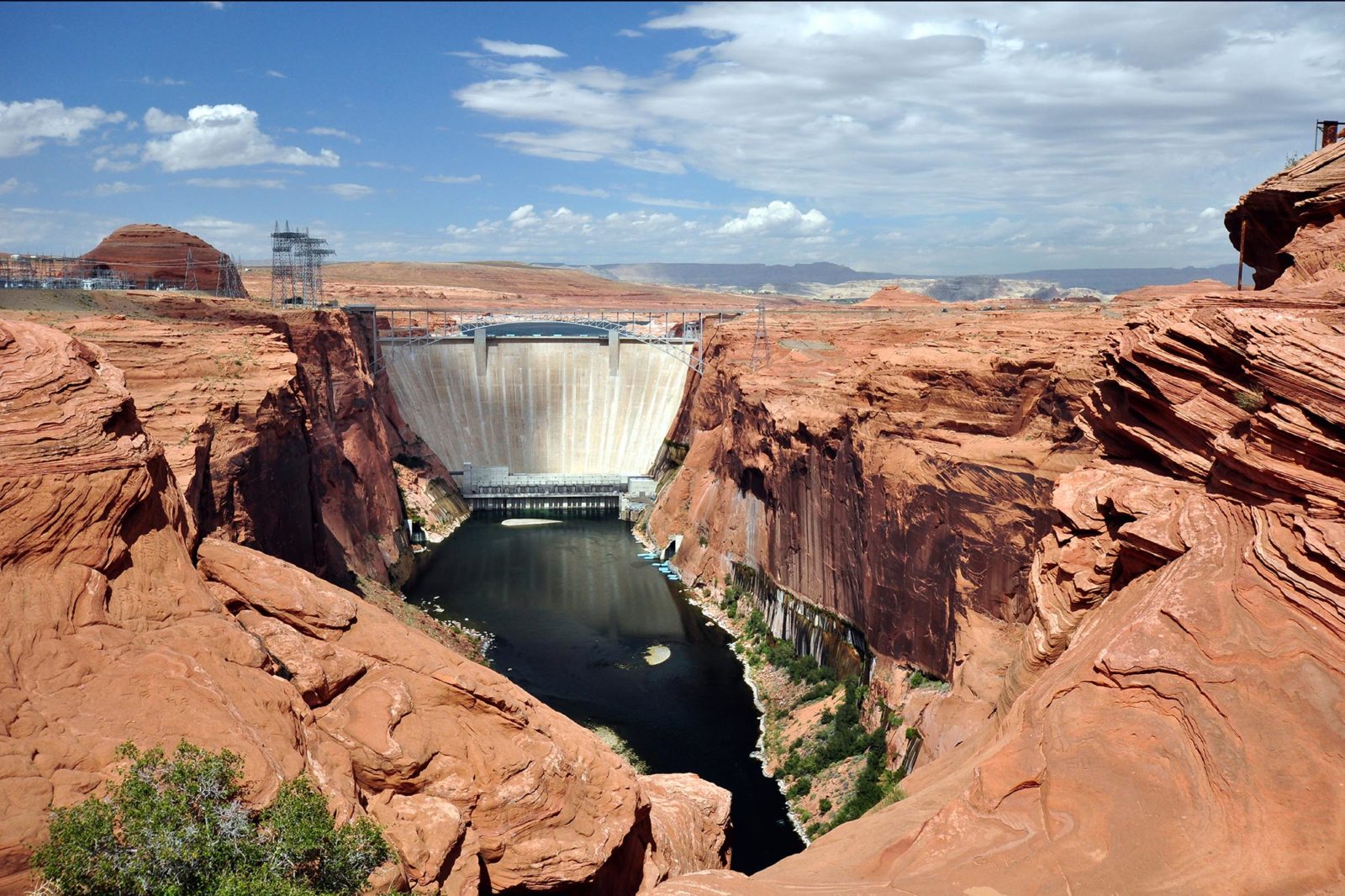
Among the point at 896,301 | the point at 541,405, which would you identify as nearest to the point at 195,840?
the point at 541,405

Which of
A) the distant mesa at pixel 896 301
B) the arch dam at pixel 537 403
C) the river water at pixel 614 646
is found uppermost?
the distant mesa at pixel 896 301

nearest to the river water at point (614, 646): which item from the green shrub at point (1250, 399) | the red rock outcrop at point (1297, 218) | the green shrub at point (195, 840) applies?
the green shrub at point (195, 840)

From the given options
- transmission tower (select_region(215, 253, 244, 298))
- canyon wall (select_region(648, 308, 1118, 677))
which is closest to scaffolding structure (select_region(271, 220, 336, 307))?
transmission tower (select_region(215, 253, 244, 298))

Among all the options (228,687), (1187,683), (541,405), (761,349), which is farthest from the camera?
(541,405)

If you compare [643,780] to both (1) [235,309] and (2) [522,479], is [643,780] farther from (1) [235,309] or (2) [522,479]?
(2) [522,479]

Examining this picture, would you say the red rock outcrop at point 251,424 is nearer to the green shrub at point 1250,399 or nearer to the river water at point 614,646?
the river water at point 614,646

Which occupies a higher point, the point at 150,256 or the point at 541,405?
the point at 150,256

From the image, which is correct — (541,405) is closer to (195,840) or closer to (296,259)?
(296,259)

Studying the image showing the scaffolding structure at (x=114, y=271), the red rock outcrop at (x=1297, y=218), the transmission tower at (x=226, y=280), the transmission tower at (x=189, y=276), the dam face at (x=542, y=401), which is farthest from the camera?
the dam face at (x=542, y=401)
